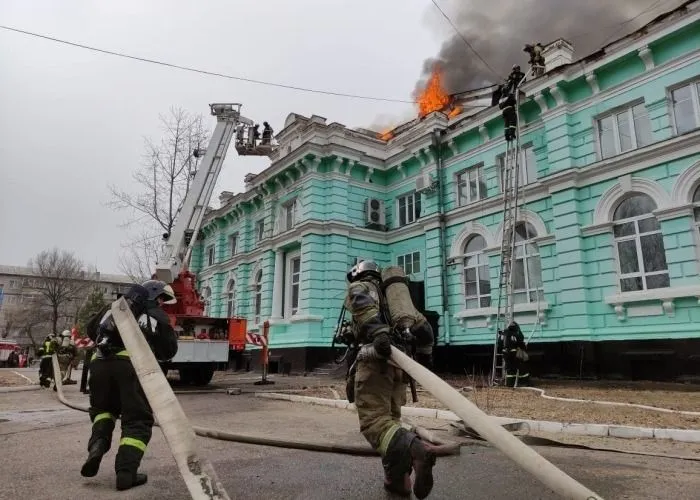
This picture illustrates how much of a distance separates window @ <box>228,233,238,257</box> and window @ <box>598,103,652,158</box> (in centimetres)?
1976

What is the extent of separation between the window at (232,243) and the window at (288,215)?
6484 mm

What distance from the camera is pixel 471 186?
16.7 m

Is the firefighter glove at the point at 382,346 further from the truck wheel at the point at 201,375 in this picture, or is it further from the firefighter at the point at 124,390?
the truck wheel at the point at 201,375

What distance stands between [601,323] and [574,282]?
125cm

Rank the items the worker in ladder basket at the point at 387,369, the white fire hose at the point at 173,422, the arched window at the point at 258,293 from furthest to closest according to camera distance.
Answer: the arched window at the point at 258,293, the worker in ladder basket at the point at 387,369, the white fire hose at the point at 173,422

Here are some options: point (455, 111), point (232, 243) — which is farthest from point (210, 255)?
point (455, 111)

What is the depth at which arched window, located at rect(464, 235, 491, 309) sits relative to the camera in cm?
1549

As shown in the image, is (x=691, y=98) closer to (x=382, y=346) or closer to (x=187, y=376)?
(x=382, y=346)

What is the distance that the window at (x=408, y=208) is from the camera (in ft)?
61.5

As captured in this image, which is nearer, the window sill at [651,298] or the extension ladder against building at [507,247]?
the window sill at [651,298]

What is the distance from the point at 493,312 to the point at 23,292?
246 ft

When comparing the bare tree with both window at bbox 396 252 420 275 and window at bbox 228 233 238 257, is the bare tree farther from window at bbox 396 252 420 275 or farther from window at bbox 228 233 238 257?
window at bbox 396 252 420 275

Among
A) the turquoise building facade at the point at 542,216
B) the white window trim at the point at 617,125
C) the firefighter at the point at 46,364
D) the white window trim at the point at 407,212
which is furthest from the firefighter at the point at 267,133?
the white window trim at the point at 617,125

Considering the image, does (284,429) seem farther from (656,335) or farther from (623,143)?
(623,143)
